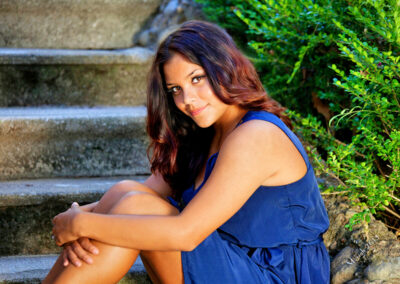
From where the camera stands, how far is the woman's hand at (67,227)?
1820 millimetres

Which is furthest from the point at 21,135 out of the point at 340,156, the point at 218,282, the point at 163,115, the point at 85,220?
the point at 340,156

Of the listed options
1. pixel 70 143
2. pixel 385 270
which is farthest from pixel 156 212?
pixel 70 143

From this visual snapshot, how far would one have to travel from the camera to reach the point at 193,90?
6.47ft

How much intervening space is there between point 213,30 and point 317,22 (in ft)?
1.88

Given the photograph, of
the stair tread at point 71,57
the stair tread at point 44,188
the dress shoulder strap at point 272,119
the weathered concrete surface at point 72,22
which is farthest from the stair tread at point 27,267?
the weathered concrete surface at point 72,22

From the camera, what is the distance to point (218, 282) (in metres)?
1.76

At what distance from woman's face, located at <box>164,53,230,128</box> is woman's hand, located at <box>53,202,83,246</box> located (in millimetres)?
570

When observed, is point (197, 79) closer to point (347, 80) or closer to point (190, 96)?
point (190, 96)

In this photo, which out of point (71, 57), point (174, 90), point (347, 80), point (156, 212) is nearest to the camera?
point (156, 212)

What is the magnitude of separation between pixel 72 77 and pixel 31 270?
1255mm

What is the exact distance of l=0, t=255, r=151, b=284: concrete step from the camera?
6.89ft

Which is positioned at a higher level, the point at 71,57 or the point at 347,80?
the point at 347,80

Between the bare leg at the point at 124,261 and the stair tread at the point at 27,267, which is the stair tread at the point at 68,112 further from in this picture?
the bare leg at the point at 124,261

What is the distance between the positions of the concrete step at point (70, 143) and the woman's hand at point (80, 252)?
0.95m
